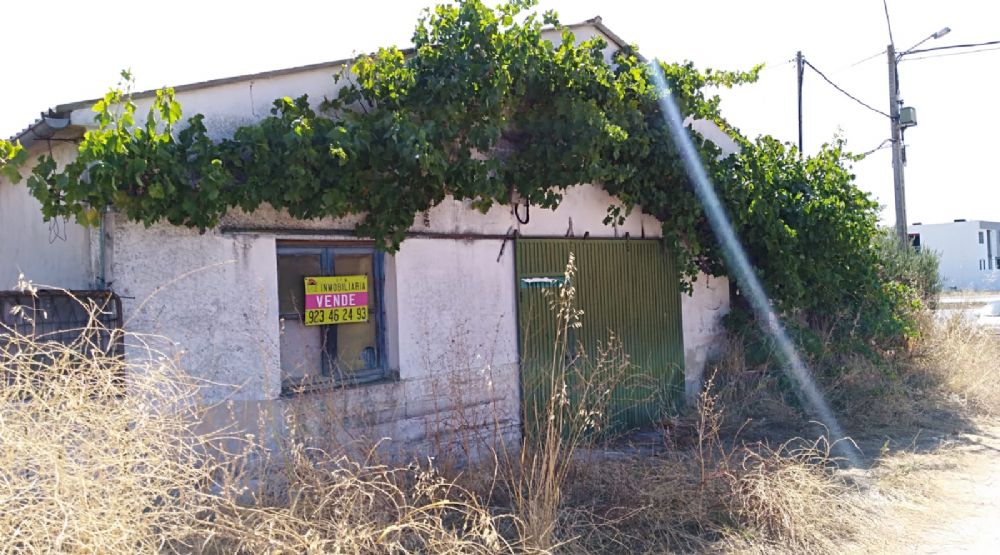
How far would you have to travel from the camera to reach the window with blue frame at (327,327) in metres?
6.58

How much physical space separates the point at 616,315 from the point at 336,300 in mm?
3435

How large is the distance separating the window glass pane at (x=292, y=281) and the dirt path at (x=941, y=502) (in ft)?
15.0

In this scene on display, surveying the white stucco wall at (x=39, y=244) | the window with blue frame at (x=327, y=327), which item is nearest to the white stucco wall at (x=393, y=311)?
the window with blue frame at (x=327, y=327)

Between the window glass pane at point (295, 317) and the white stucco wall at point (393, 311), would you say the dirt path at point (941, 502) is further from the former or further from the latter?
the window glass pane at point (295, 317)

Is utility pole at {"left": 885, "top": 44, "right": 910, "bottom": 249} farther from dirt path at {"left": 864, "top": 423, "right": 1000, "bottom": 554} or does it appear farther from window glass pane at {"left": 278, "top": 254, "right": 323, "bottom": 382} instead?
window glass pane at {"left": 278, "top": 254, "right": 323, "bottom": 382}

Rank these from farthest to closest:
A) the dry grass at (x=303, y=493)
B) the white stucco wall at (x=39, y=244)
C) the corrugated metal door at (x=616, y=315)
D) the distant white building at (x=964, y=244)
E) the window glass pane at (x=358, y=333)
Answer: the distant white building at (x=964, y=244) < the corrugated metal door at (x=616, y=315) < the window glass pane at (x=358, y=333) < the white stucco wall at (x=39, y=244) < the dry grass at (x=303, y=493)

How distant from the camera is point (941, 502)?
6520 mm

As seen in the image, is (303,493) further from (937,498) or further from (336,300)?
(937,498)

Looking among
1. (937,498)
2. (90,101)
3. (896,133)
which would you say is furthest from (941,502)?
(896,133)

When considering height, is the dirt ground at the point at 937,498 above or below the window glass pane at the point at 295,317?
below

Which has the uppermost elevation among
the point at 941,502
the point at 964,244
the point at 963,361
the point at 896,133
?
the point at 896,133

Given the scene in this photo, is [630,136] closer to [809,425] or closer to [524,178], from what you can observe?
[524,178]

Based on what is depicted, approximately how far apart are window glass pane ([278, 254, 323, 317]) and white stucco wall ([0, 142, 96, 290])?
143 centimetres

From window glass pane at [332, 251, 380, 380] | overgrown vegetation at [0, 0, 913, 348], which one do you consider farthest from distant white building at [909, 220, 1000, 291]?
window glass pane at [332, 251, 380, 380]
